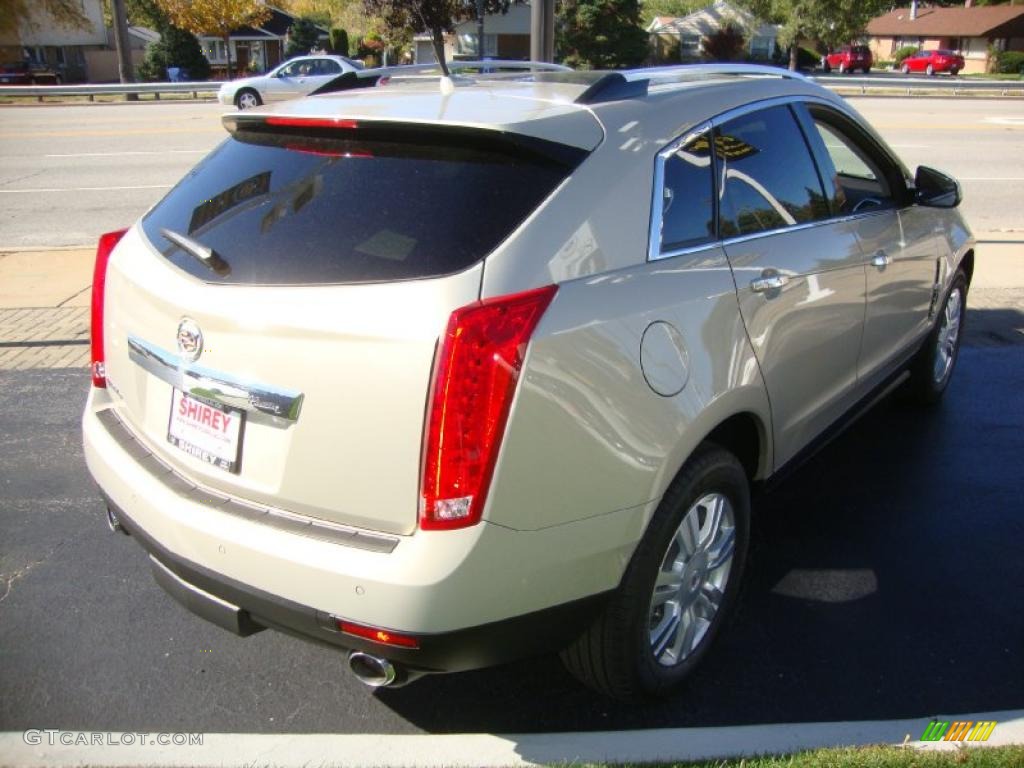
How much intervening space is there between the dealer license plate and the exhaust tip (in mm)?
578

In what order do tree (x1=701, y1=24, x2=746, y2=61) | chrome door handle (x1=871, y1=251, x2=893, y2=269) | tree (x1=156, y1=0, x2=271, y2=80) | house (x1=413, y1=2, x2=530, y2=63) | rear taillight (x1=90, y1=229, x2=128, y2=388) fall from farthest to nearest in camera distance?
house (x1=413, y1=2, x2=530, y2=63) < tree (x1=701, y1=24, x2=746, y2=61) < tree (x1=156, y1=0, x2=271, y2=80) < chrome door handle (x1=871, y1=251, x2=893, y2=269) < rear taillight (x1=90, y1=229, x2=128, y2=388)

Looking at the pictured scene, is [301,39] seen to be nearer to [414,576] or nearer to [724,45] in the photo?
[724,45]

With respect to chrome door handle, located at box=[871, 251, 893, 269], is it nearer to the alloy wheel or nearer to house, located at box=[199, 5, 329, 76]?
the alloy wheel

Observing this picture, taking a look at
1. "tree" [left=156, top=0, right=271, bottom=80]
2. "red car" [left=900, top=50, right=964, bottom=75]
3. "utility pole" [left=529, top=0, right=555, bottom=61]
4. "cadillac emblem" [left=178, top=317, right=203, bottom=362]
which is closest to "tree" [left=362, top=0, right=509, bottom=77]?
"tree" [left=156, top=0, right=271, bottom=80]

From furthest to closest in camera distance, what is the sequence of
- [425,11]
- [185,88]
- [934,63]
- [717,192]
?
[934,63], [425,11], [185,88], [717,192]

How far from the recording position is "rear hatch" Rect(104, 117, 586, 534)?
Answer: 7.34 feet

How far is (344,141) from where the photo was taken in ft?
8.99

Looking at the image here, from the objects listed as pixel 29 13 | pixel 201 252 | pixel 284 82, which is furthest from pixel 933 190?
pixel 284 82

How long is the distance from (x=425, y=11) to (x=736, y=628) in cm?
3909

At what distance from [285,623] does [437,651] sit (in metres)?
0.42

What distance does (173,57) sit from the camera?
39438 millimetres

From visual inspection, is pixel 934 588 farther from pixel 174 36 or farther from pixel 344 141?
pixel 174 36

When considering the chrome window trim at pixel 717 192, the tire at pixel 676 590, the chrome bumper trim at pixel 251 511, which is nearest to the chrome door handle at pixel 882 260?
the chrome window trim at pixel 717 192

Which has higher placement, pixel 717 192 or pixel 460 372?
pixel 717 192
